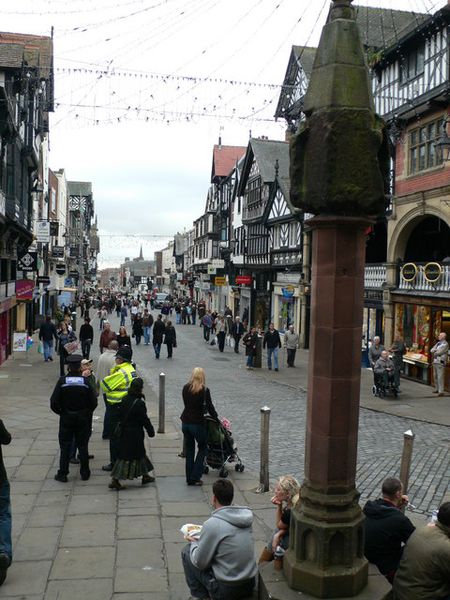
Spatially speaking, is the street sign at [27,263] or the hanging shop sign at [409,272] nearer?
the hanging shop sign at [409,272]

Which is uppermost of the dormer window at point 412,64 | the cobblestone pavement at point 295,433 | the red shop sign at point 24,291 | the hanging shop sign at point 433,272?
the dormer window at point 412,64

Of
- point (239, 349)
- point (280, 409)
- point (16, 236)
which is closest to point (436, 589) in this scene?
point (280, 409)

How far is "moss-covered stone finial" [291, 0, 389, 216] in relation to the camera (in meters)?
4.77

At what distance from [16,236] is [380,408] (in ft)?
50.9

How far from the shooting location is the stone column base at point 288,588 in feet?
15.0

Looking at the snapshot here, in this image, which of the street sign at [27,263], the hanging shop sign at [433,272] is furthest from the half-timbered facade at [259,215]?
the hanging shop sign at [433,272]

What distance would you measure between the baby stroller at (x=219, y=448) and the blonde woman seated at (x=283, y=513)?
11.2 feet

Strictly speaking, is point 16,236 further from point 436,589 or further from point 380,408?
point 436,589

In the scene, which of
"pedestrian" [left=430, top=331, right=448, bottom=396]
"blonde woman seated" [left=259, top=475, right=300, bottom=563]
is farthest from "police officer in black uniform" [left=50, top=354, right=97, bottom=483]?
"pedestrian" [left=430, top=331, right=448, bottom=396]

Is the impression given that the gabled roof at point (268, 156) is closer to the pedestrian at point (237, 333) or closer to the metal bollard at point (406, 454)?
the pedestrian at point (237, 333)

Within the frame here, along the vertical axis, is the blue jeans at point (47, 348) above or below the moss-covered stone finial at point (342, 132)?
below

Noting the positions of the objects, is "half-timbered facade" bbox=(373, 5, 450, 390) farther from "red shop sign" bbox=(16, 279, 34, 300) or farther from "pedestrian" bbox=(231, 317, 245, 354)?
"red shop sign" bbox=(16, 279, 34, 300)

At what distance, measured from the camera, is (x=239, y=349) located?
29.2 metres

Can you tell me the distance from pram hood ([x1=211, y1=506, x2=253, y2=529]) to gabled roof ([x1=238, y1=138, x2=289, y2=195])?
3322 centimetres
